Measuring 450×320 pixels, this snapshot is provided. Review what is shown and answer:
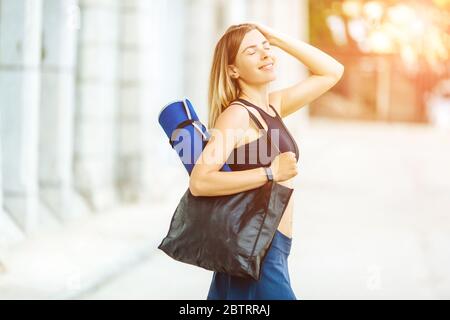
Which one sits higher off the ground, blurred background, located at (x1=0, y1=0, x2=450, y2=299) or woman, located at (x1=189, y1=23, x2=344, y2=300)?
woman, located at (x1=189, y1=23, x2=344, y2=300)

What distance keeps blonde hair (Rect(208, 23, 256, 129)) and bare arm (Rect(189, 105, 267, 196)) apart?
72 millimetres

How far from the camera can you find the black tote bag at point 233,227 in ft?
9.32

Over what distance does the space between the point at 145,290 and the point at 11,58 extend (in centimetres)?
280

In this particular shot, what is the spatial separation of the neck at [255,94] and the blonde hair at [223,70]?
5 centimetres

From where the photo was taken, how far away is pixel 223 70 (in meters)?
2.95

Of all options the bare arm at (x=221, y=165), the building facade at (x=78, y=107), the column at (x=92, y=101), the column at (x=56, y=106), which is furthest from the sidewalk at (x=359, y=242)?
the bare arm at (x=221, y=165)

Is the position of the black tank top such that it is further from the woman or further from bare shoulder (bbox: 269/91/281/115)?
bare shoulder (bbox: 269/91/281/115)

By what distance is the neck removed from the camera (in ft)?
9.83

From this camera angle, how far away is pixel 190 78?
51.1 ft

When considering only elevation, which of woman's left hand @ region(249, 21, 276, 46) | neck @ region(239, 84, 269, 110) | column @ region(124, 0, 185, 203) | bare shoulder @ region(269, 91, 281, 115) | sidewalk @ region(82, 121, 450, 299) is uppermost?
woman's left hand @ region(249, 21, 276, 46)

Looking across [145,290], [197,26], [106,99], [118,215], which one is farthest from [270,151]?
[197,26]

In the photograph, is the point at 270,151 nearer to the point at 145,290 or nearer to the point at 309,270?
the point at 145,290

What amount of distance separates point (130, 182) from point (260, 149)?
8.95 metres

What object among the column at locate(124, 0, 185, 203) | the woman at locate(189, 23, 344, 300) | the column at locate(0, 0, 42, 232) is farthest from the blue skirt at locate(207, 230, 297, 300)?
the column at locate(124, 0, 185, 203)
